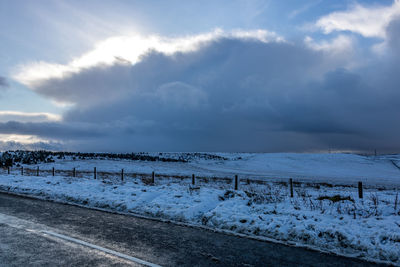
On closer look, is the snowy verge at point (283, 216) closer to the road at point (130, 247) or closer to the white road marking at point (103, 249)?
the road at point (130, 247)

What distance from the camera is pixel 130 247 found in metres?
6.68

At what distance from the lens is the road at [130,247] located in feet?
19.1

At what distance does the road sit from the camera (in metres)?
5.83

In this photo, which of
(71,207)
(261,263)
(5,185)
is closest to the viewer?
(261,263)

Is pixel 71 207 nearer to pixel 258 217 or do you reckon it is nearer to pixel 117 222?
pixel 117 222

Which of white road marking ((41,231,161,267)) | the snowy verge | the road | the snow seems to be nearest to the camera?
white road marking ((41,231,161,267))

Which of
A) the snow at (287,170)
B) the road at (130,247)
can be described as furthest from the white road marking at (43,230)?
the snow at (287,170)

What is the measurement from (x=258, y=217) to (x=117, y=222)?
512 centimetres

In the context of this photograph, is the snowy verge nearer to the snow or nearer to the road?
the road

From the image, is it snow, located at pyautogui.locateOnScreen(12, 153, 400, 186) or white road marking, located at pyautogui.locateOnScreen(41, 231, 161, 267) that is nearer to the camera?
white road marking, located at pyautogui.locateOnScreen(41, 231, 161, 267)

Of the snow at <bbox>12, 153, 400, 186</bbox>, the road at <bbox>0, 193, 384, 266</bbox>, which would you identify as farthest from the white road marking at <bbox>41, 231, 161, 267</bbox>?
the snow at <bbox>12, 153, 400, 186</bbox>

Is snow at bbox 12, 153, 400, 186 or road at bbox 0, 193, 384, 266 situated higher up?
road at bbox 0, 193, 384, 266

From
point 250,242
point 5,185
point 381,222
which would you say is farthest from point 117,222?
point 5,185

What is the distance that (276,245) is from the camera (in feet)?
24.0
